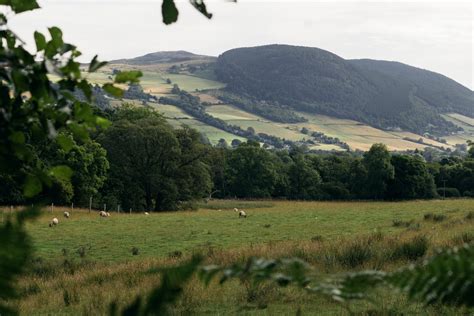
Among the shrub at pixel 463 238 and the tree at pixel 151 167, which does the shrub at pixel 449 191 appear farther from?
the shrub at pixel 463 238

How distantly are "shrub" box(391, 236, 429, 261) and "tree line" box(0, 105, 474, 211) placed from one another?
2009cm

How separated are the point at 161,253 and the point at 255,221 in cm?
1439

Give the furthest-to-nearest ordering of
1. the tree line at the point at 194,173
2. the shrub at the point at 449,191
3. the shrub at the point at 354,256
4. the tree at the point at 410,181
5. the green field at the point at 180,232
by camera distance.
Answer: the shrub at the point at 449,191 → the tree at the point at 410,181 → the tree line at the point at 194,173 → the green field at the point at 180,232 → the shrub at the point at 354,256

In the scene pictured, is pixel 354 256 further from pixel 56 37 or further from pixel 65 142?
pixel 56 37

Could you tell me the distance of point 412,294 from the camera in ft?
4.07

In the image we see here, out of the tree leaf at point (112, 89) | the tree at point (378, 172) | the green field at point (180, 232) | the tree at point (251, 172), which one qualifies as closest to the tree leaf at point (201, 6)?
the tree leaf at point (112, 89)

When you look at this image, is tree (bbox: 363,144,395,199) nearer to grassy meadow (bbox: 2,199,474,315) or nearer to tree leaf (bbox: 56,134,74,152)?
grassy meadow (bbox: 2,199,474,315)

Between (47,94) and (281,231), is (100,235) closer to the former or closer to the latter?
(281,231)

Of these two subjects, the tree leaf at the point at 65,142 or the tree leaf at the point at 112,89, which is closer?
the tree leaf at the point at 112,89

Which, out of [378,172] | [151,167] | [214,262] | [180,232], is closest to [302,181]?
[378,172]

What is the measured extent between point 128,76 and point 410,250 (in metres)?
11.7

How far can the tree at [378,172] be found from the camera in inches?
3098

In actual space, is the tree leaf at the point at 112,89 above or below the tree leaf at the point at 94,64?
below

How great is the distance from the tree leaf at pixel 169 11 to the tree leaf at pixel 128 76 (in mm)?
184
